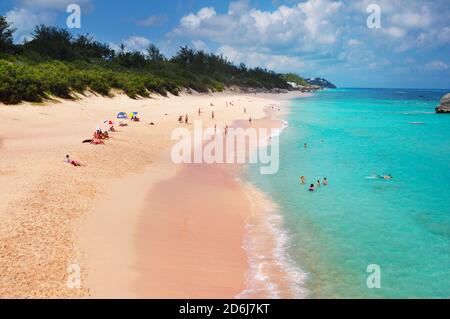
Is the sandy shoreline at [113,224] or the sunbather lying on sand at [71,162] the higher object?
the sunbather lying on sand at [71,162]

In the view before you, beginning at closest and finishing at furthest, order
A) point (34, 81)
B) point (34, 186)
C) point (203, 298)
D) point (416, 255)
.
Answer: point (203, 298) → point (416, 255) → point (34, 186) → point (34, 81)

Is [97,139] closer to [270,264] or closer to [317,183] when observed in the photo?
[317,183]

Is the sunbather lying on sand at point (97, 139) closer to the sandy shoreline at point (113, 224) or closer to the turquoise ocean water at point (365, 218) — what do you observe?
the sandy shoreline at point (113, 224)

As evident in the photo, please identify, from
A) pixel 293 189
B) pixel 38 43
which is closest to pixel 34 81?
pixel 293 189

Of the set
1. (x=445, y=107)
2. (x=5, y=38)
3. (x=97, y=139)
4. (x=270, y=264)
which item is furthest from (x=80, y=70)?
(x=445, y=107)

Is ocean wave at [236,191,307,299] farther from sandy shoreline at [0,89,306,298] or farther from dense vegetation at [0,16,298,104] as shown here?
dense vegetation at [0,16,298,104]

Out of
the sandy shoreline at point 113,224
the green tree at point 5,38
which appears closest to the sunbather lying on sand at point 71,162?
the sandy shoreline at point 113,224
